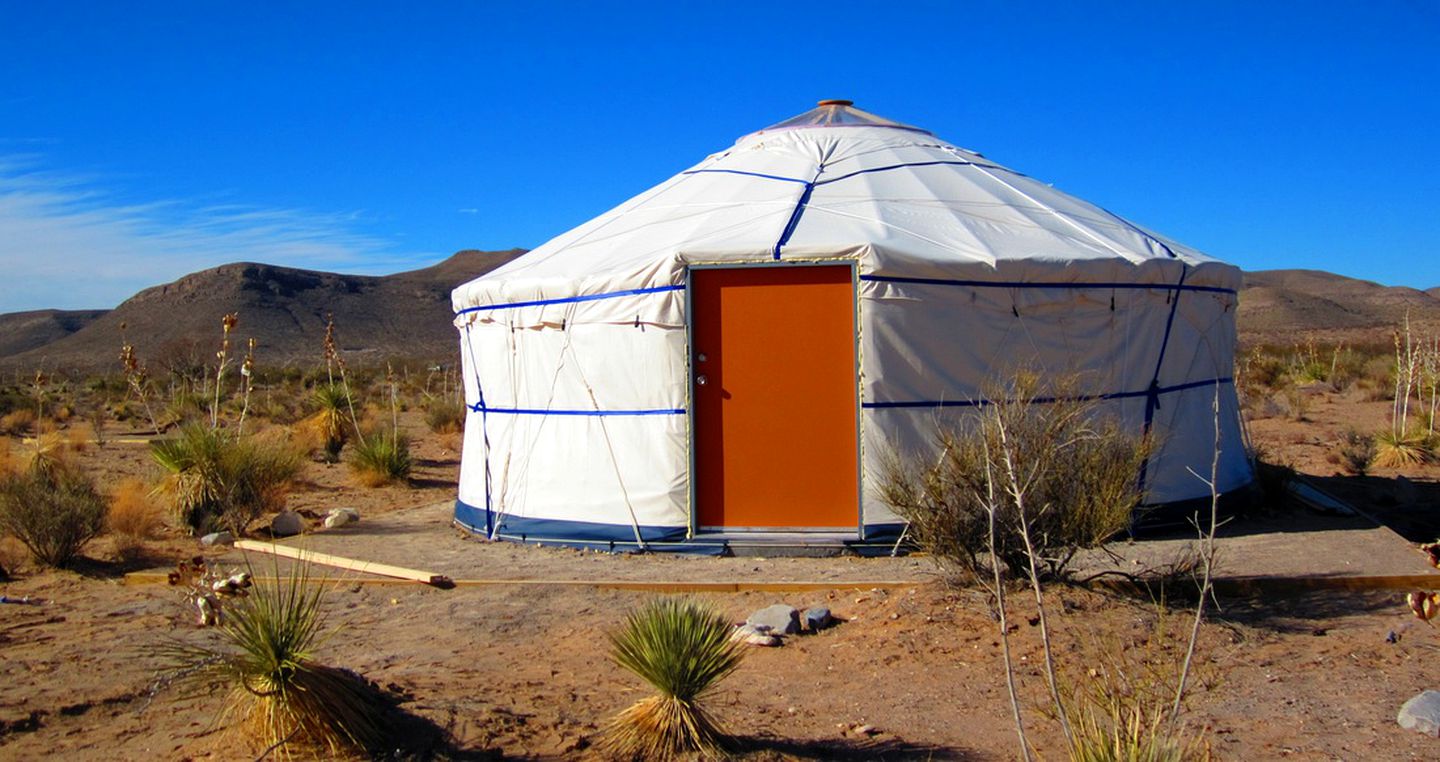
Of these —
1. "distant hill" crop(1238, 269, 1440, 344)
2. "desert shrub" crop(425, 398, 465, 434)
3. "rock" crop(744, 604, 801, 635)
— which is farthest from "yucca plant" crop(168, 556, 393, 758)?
"distant hill" crop(1238, 269, 1440, 344)

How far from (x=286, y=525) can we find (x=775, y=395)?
172 inches

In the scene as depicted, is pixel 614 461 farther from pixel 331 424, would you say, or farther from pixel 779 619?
pixel 331 424

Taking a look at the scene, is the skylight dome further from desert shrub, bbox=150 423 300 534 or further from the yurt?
desert shrub, bbox=150 423 300 534

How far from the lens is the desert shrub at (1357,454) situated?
12047 millimetres

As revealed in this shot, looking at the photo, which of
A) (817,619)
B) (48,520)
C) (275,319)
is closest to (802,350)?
(817,619)

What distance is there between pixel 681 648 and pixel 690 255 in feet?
13.0

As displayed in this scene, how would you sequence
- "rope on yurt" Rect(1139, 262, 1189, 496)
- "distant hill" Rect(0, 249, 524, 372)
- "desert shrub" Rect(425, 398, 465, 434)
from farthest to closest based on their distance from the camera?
"distant hill" Rect(0, 249, 524, 372) → "desert shrub" Rect(425, 398, 465, 434) → "rope on yurt" Rect(1139, 262, 1189, 496)

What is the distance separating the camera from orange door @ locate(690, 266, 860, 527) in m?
7.63

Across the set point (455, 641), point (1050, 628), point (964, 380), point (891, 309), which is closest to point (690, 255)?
point (891, 309)

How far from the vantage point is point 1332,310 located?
6381cm

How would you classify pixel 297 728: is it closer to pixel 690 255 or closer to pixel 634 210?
pixel 690 255

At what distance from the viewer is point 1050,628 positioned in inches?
211

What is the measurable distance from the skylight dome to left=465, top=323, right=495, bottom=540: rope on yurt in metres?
3.36

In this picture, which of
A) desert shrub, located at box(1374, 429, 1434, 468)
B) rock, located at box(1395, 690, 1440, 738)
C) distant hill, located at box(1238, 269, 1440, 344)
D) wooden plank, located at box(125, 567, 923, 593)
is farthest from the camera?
distant hill, located at box(1238, 269, 1440, 344)
